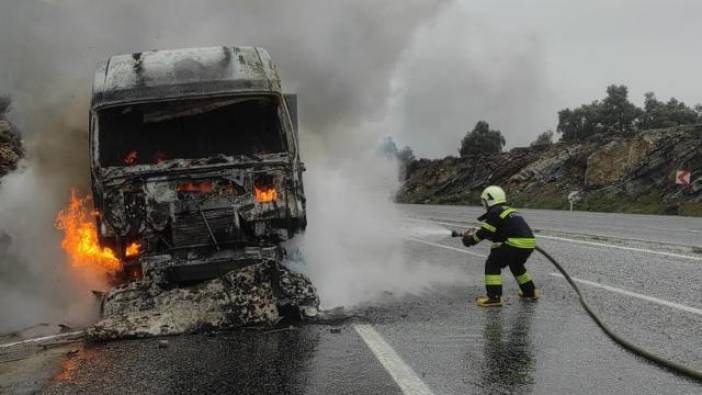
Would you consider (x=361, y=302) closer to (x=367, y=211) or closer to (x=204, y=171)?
(x=204, y=171)

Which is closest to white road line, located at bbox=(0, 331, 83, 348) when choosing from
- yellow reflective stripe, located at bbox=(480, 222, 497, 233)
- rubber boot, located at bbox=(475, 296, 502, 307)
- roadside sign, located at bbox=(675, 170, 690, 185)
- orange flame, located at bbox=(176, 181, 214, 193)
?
orange flame, located at bbox=(176, 181, 214, 193)

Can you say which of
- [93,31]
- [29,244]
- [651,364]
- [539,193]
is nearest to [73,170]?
[29,244]

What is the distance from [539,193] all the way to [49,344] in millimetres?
32014

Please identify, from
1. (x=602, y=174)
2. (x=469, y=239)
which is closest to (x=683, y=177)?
(x=602, y=174)

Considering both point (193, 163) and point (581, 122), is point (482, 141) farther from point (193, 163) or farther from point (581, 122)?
point (193, 163)

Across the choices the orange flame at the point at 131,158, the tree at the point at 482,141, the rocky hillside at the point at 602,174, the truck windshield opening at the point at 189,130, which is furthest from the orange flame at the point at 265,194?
the tree at the point at 482,141

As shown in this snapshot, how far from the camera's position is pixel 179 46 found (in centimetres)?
1134

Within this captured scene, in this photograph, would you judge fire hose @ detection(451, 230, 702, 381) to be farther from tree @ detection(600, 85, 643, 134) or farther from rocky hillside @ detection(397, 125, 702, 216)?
→ tree @ detection(600, 85, 643, 134)

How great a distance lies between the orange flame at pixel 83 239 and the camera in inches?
277

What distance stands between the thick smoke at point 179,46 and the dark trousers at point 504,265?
4.97ft

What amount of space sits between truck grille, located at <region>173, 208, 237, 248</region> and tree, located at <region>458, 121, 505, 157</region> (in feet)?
175

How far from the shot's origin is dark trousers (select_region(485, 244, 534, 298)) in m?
6.75

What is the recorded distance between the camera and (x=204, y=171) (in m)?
6.75

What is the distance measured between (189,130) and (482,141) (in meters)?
53.8
